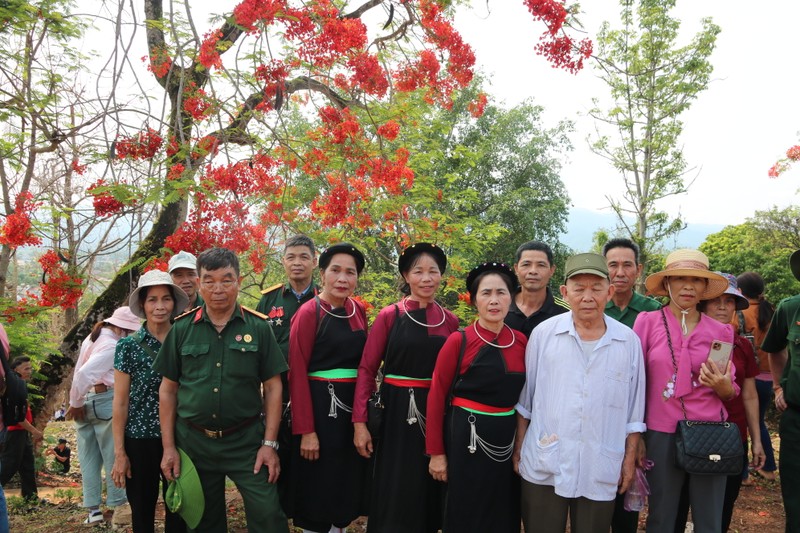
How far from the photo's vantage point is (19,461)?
5.36 metres

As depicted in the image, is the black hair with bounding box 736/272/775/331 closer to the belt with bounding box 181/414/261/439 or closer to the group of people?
the group of people

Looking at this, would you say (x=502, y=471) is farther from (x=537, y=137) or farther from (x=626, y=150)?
(x=537, y=137)

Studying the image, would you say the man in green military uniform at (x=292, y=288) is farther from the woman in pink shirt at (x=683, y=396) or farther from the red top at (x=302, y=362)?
the woman in pink shirt at (x=683, y=396)

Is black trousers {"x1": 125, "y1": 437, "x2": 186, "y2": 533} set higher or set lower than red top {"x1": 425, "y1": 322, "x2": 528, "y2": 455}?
lower

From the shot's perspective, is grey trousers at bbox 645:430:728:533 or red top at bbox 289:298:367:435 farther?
red top at bbox 289:298:367:435

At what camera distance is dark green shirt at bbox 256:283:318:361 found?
3.87 m

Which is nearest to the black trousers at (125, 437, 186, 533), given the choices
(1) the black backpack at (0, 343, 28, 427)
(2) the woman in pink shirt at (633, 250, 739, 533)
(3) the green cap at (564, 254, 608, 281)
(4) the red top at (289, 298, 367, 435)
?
(1) the black backpack at (0, 343, 28, 427)

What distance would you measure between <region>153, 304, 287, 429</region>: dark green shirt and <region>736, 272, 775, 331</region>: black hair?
4237 millimetres

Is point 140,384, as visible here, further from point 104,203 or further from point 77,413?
point 104,203

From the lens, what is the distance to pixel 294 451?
3.22 metres

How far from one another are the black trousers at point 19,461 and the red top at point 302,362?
3.58 meters

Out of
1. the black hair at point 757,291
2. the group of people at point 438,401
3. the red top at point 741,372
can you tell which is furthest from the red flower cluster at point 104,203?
the black hair at point 757,291

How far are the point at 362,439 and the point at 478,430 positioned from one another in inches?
26.3

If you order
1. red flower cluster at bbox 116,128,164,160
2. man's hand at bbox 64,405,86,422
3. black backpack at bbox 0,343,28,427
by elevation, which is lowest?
man's hand at bbox 64,405,86,422
